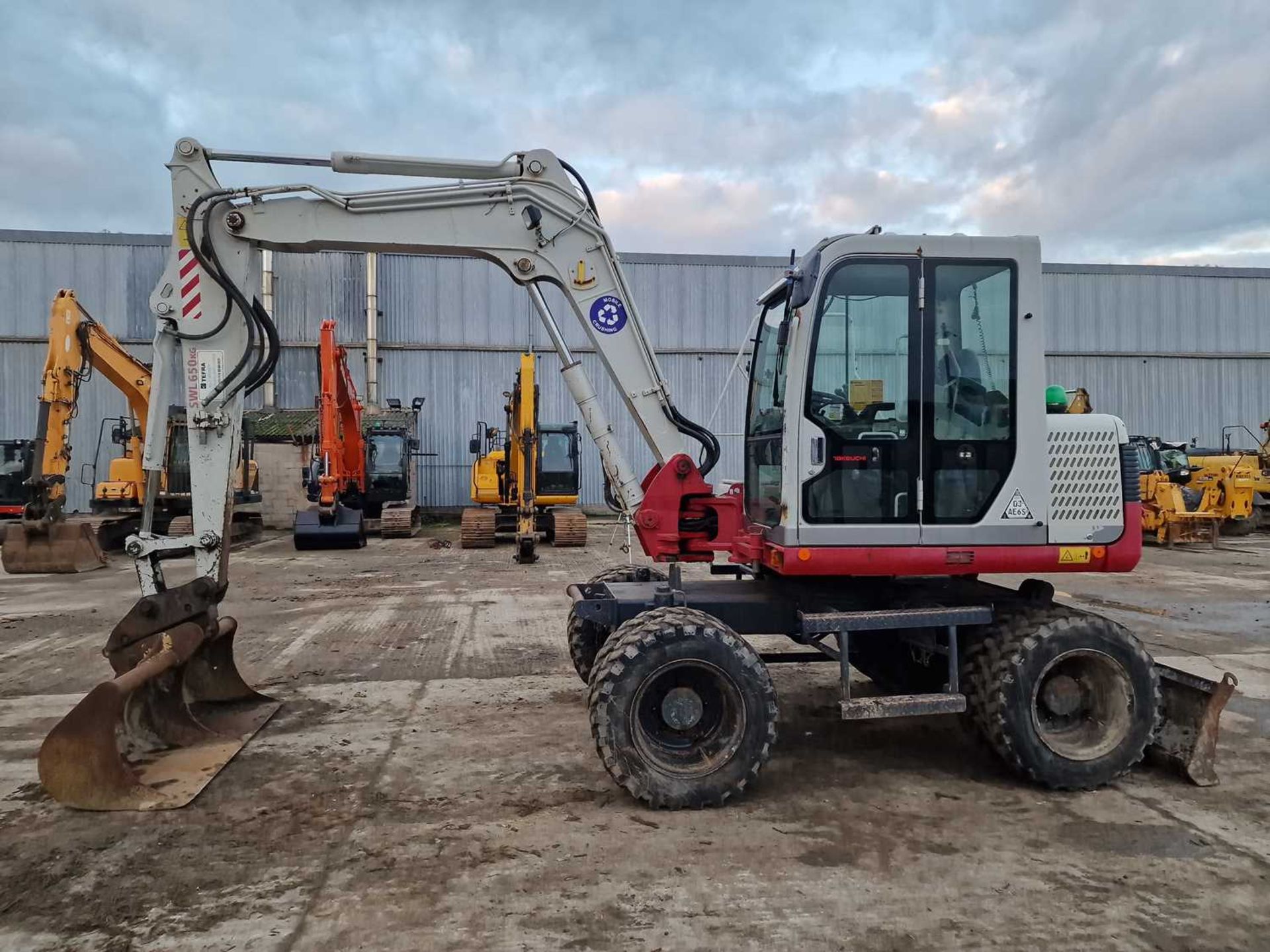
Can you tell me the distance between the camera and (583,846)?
12.4 feet

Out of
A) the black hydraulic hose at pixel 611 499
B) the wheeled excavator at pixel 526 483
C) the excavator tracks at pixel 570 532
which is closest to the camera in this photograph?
the black hydraulic hose at pixel 611 499

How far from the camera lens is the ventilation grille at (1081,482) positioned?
459cm

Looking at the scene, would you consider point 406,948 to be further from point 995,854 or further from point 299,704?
point 299,704

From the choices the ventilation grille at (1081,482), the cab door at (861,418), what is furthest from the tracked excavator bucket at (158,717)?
the ventilation grille at (1081,482)

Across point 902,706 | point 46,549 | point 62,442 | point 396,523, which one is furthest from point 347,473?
point 902,706

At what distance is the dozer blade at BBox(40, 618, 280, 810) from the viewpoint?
4137mm

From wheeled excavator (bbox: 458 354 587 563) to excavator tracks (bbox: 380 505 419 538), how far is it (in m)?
1.58

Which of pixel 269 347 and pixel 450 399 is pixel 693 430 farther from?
pixel 450 399

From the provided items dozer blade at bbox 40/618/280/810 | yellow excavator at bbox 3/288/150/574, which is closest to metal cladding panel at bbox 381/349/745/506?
yellow excavator at bbox 3/288/150/574

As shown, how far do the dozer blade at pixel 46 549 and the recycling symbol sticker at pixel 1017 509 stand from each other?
14379mm

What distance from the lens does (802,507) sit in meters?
4.45

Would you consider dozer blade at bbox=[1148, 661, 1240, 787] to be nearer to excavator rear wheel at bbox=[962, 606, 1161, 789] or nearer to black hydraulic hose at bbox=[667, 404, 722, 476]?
excavator rear wheel at bbox=[962, 606, 1161, 789]

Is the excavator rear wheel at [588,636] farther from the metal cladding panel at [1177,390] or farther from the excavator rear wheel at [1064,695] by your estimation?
the metal cladding panel at [1177,390]

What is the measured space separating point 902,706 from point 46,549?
14.2m
